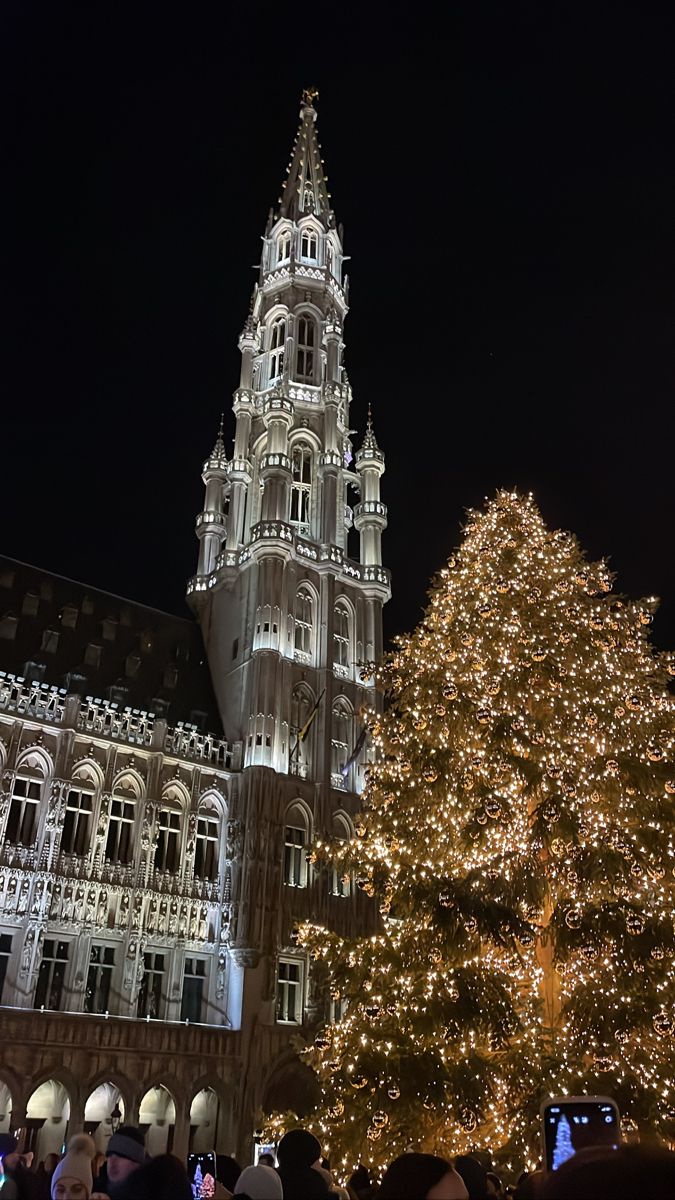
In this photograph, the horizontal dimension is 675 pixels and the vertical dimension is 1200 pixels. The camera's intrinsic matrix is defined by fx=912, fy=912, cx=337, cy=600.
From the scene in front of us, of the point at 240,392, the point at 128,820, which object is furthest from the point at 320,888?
the point at 240,392

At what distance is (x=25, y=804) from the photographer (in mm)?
30922

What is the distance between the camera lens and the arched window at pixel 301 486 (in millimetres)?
44219

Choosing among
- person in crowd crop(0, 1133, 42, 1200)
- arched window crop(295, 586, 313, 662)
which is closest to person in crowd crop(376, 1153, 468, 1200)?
person in crowd crop(0, 1133, 42, 1200)

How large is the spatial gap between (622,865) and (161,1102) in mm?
23034

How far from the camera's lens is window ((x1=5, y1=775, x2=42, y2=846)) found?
30281 millimetres

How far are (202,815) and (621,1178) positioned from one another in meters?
34.1

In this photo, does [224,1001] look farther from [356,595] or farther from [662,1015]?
Answer: [662,1015]

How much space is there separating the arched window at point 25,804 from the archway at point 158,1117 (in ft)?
29.7

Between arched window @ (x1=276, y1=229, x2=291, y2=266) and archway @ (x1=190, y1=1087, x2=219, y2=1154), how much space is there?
41.6 meters

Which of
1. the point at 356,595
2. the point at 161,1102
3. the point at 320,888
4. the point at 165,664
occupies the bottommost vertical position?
the point at 161,1102

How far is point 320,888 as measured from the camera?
34.8 metres

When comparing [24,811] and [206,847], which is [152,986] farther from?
[24,811]

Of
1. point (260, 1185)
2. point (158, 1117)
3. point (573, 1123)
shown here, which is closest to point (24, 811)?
point (158, 1117)

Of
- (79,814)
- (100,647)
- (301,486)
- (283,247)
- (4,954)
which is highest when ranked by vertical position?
(283,247)
